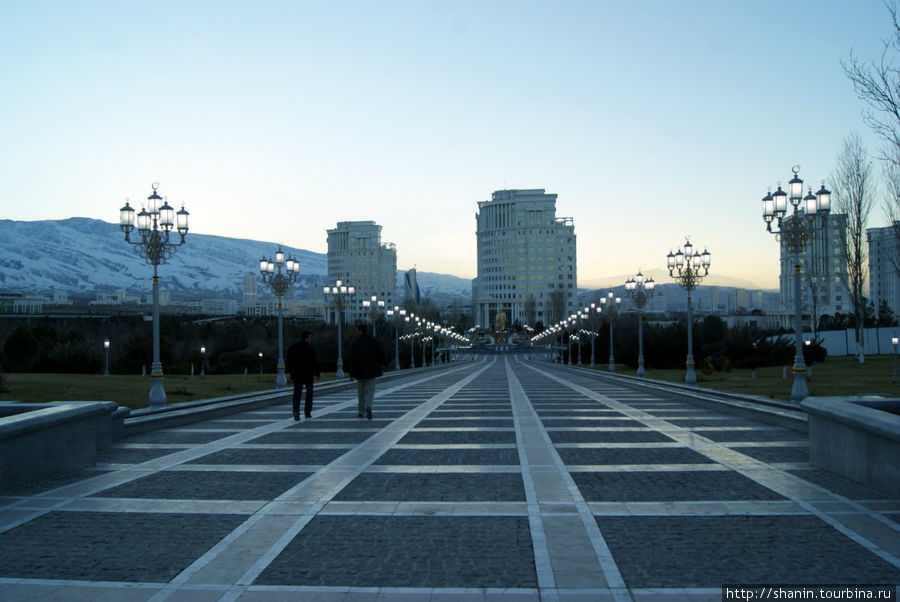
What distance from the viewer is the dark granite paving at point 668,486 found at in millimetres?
7672

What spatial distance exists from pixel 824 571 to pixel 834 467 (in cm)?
414

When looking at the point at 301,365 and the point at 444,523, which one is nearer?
the point at 444,523

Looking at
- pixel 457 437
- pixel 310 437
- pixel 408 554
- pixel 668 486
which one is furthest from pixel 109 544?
pixel 457 437

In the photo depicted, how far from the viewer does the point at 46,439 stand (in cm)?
891

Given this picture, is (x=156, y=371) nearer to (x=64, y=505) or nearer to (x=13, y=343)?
(x=64, y=505)

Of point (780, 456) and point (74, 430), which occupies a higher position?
point (74, 430)

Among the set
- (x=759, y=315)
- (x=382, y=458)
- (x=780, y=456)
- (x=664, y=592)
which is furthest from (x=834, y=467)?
(x=759, y=315)

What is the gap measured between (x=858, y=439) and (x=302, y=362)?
10.8 metres

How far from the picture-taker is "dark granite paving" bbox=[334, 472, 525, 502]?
7.82 m

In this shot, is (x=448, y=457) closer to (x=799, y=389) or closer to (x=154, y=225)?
(x=799, y=389)

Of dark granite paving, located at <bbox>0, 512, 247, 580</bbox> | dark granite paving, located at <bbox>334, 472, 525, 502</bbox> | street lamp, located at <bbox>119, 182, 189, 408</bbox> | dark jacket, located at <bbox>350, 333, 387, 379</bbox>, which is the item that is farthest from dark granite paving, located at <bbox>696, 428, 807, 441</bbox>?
street lamp, located at <bbox>119, 182, 189, 408</bbox>

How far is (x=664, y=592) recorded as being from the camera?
4.90 m

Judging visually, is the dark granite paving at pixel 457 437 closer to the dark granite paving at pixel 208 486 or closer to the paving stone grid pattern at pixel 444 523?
the paving stone grid pattern at pixel 444 523

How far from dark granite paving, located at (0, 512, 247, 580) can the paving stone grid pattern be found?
0.03 metres
